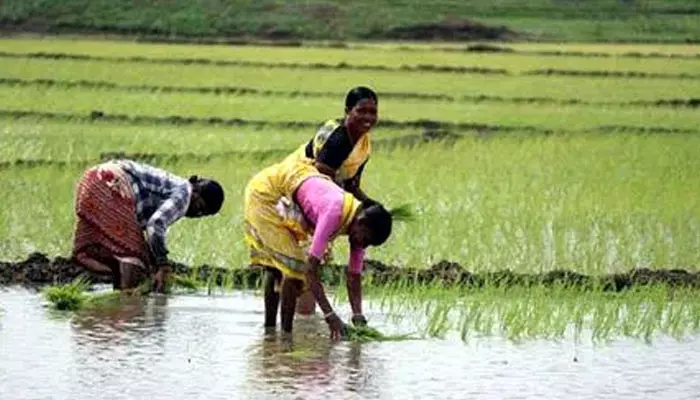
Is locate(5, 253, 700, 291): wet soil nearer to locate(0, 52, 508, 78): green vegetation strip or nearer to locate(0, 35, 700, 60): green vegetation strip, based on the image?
locate(0, 52, 508, 78): green vegetation strip

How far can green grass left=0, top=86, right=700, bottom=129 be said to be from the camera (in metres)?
19.2

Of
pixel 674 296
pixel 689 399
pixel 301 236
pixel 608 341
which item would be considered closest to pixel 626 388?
pixel 689 399

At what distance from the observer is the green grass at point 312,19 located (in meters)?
34.7

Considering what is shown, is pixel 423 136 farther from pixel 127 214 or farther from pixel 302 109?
pixel 127 214

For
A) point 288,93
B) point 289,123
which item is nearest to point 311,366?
point 289,123

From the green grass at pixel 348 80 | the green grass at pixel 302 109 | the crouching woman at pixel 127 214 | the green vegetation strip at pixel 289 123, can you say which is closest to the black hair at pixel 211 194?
the crouching woman at pixel 127 214

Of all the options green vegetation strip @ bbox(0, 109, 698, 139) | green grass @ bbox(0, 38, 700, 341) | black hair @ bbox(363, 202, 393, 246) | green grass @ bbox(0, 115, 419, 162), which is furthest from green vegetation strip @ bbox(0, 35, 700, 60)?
black hair @ bbox(363, 202, 393, 246)

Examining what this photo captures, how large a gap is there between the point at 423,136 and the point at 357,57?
10446mm

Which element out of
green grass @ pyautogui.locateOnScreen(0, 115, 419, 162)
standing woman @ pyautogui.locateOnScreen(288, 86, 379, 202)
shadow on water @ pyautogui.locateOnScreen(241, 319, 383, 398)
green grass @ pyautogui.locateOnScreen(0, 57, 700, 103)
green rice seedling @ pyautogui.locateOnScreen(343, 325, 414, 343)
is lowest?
shadow on water @ pyautogui.locateOnScreen(241, 319, 383, 398)

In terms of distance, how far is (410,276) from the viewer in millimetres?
9922

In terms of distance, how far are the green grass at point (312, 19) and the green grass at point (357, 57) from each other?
380 cm

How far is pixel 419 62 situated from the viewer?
2702cm

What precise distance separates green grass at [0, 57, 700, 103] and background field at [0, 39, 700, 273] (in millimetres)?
39

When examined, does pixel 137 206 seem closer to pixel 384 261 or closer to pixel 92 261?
pixel 92 261
